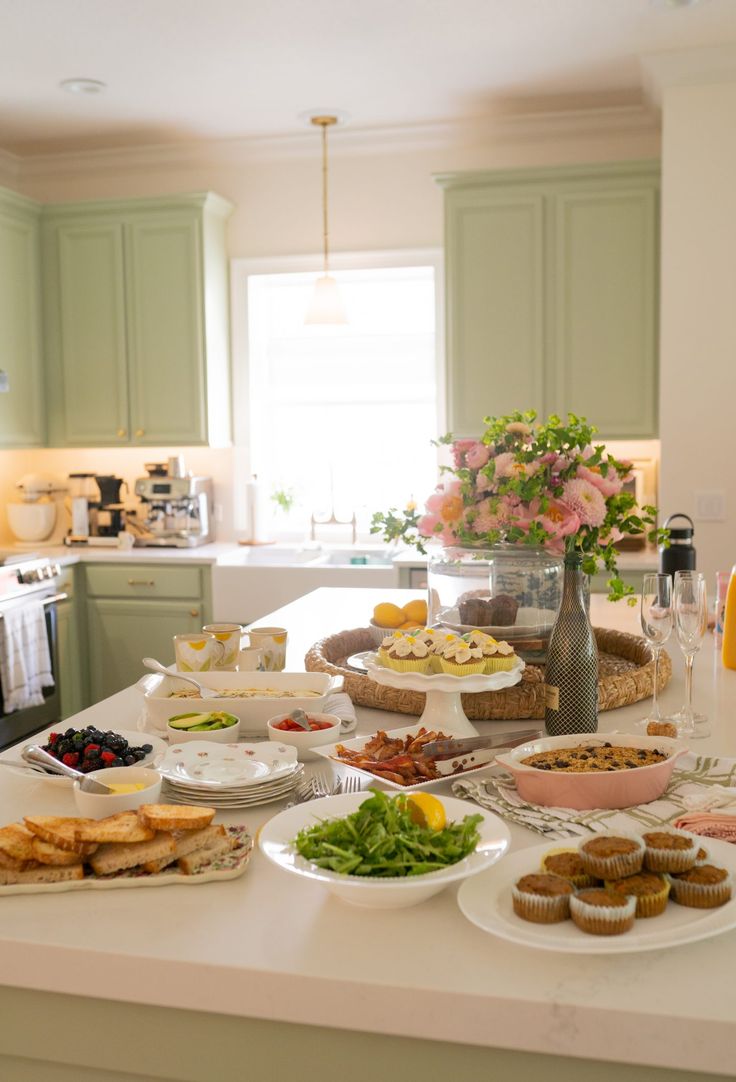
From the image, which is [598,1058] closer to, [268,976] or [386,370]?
[268,976]

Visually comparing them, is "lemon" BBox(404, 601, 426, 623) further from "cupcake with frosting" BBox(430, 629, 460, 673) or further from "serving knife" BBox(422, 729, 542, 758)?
"serving knife" BBox(422, 729, 542, 758)

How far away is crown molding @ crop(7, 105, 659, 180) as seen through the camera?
14.9 ft

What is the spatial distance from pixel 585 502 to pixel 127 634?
3195mm

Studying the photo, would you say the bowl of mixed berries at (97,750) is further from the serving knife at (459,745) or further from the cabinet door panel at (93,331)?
the cabinet door panel at (93,331)

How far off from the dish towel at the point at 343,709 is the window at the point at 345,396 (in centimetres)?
319

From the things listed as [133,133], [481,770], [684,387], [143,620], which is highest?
[133,133]

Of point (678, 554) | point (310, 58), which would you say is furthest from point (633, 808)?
point (310, 58)

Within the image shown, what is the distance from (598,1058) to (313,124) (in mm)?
4417

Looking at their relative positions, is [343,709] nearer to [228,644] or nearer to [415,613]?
[228,644]

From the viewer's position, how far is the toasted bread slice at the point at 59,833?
3.90 ft

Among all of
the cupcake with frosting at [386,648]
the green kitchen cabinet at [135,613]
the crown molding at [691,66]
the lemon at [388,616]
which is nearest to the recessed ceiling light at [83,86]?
the green kitchen cabinet at [135,613]

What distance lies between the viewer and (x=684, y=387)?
4.08m

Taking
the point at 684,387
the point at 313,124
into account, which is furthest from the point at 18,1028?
Answer: the point at 313,124

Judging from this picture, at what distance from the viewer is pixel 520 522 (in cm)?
193
